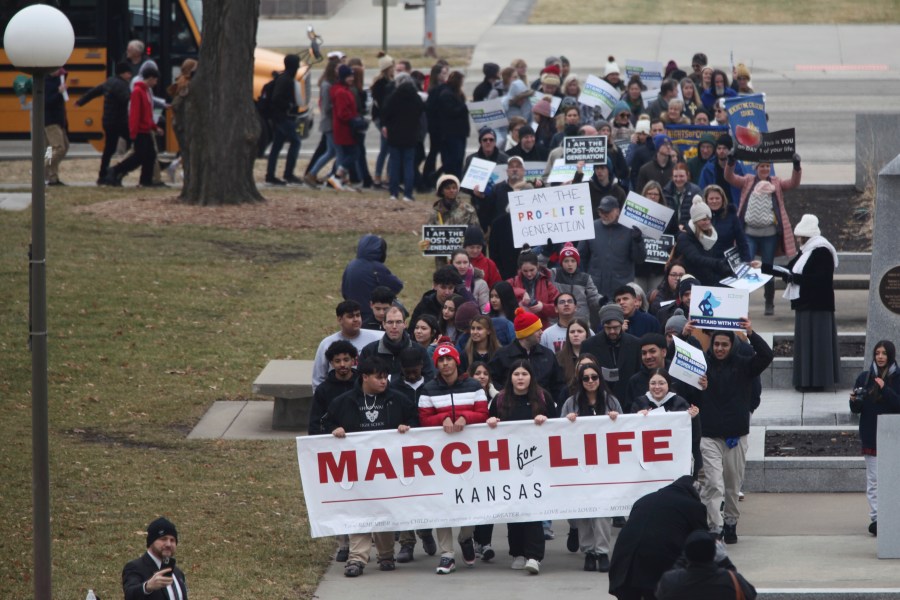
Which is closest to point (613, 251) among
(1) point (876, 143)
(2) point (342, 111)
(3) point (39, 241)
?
(3) point (39, 241)

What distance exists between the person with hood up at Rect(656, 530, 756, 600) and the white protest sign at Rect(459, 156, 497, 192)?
30.4 ft

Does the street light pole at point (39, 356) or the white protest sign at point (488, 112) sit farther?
the white protest sign at point (488, 112)

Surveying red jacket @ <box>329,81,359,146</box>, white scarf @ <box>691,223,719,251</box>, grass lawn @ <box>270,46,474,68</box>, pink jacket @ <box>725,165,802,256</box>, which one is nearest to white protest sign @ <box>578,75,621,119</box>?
red jacket @ <box>329,81,359,146</box>

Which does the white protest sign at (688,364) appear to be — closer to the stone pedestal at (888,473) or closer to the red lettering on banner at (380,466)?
the stone pedestal at (888,473)

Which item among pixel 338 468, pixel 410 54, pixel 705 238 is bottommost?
pixel 338 468

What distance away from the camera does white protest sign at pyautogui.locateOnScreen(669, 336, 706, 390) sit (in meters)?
11.1

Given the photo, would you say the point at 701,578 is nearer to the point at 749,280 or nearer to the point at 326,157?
the point at 749,280

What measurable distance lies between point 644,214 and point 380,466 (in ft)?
17.3

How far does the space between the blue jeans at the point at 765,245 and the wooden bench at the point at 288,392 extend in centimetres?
548

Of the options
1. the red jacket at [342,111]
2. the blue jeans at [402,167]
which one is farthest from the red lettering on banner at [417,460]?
the red jacket at [342,111]

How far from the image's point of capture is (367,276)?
13875 mm

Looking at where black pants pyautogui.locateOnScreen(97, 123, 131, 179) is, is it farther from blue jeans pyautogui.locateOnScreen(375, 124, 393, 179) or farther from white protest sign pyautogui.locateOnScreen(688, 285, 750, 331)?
white protest sign pyautogui.locateOnScreen(688, 285, 750, 331)

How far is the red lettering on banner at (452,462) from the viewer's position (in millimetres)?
10938

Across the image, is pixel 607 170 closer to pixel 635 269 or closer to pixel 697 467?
pixel 635 269
